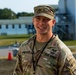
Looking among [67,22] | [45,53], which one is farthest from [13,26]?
[45,53]

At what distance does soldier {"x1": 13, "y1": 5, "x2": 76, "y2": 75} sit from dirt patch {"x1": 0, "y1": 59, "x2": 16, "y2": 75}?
9.16 metres

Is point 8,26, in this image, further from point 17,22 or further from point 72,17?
point 72,17

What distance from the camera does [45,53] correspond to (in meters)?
3.40

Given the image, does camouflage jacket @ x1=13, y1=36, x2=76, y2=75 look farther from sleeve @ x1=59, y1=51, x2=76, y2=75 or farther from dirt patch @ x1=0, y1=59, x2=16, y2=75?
dirt patch @ x1=0, y1=59, x2=16, y2=75

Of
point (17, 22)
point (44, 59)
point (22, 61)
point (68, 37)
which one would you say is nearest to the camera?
point (44, 59)

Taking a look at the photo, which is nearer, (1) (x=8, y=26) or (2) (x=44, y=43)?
(2) (x=44, y=43)

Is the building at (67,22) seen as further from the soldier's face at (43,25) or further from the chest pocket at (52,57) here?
the chest pocket at (52,57)

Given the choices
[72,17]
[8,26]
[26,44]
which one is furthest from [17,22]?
[26,44]

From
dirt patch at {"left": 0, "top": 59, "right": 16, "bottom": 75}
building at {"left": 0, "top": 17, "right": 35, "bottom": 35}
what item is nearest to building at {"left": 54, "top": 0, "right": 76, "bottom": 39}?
building at {"left": 0, "top": 17, "right": 35, "bottom": 35}

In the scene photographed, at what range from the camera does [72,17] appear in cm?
5134

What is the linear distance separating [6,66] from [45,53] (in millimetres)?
10457

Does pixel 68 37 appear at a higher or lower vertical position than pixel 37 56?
lower

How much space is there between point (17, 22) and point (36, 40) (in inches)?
2969

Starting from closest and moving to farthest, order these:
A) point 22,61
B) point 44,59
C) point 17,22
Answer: point 44,59 < point 22,61 < point 17,22
